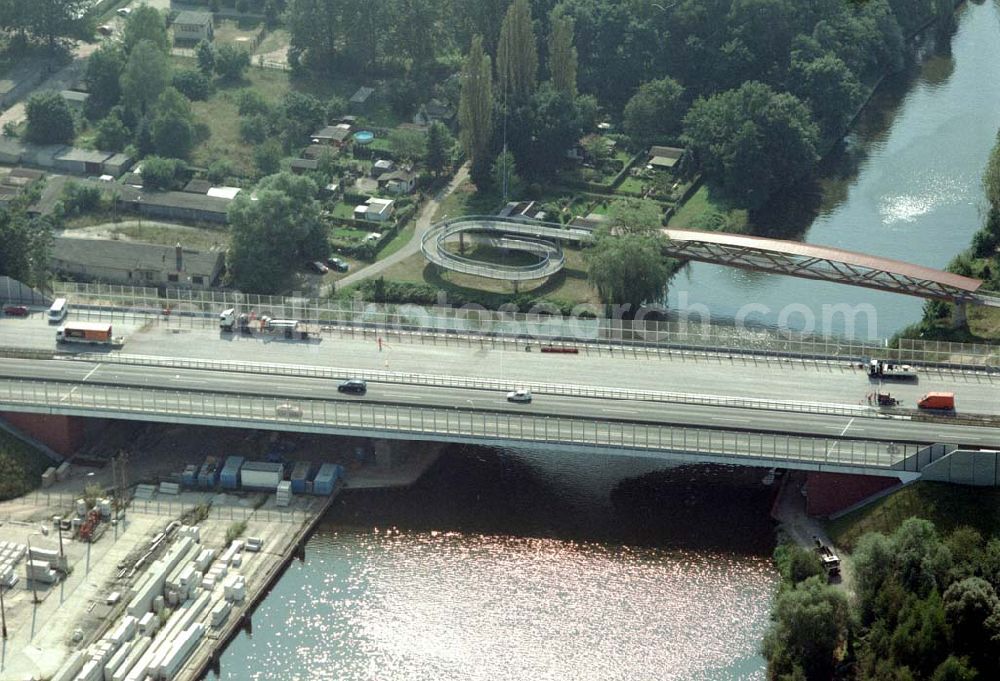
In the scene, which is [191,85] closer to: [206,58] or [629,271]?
[206,58]

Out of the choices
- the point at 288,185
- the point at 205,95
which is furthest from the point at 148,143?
the point at 288,185

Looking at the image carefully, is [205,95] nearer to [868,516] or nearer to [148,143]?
[148,143]

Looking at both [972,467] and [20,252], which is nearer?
[972,467]

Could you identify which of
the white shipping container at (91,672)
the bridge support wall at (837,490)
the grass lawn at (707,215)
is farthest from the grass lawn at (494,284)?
the white shipping container at (91,672)

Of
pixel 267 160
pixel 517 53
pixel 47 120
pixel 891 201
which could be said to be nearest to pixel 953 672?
pixel 891 201

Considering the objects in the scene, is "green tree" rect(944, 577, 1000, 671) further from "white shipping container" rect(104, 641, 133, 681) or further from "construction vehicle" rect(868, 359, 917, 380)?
"white shipping container" rect(104, 641, 133, 681)

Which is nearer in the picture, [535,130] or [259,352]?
[259,352]

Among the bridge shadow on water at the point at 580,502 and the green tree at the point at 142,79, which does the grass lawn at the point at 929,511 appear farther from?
the green tree at the point at 142,79
